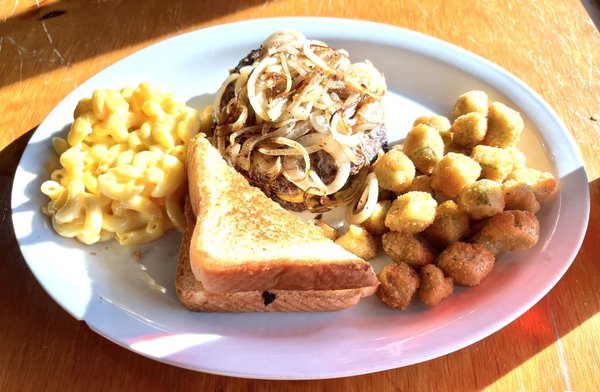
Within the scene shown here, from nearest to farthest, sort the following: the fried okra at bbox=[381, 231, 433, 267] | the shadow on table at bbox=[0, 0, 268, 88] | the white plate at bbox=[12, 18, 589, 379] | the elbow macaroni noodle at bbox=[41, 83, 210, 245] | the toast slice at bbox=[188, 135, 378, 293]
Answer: the white plate at bbox=[12, 18, 589, 379]
the toast slice at bbox=[188, 135, 378, 293]
the fried okra at bbox=[381, 231, 433, 267]
the elbow macaroni noodle at bbox=[41, 83, 210, 245]
the shadow on table at bbox=[0, 0, 268, 88]

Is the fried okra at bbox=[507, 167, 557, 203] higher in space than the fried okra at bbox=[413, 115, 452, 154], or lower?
higher

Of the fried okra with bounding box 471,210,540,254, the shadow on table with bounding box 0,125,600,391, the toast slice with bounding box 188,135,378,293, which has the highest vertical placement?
the fried okra with bounding box 471,210,540,254

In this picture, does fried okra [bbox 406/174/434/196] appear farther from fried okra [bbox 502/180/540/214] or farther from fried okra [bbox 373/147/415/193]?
fried okra [bbox 502/180/540/214]

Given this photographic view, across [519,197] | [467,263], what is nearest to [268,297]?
[467,263]

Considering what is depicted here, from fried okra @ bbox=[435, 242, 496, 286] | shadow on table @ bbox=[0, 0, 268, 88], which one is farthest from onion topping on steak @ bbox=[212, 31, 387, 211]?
shadow on table @ bbox=[0, 0, 268, 88]

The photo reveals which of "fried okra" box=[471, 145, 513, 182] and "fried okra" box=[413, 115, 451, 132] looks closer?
"fried okra" box=[471, 145, 513, 182]

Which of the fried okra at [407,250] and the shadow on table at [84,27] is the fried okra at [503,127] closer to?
the fried okra at [407,250]

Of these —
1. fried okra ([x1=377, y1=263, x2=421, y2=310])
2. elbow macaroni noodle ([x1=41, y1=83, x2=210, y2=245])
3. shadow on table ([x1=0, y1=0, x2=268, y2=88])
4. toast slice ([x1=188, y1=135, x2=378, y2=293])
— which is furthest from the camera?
shadow on table ([x1=0, y1=0, x2=268, y2=88])
